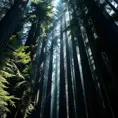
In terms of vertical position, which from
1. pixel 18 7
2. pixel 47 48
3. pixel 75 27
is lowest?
pixel 18 7

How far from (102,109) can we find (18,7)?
5.93 metres

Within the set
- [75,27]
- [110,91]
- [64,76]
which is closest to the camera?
[110,91]

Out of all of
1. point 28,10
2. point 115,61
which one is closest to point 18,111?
point 115,61

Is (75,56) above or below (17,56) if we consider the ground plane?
above

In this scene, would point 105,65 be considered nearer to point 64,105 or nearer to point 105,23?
point 105,23

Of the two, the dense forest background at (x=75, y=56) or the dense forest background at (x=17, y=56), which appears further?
the dense forest background at (x=75, y=56)

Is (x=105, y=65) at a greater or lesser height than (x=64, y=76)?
lesser

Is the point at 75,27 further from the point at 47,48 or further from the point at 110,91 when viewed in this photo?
the point at 47,48

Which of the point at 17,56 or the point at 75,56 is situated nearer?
the point at 17,56

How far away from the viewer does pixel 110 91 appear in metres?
5.25

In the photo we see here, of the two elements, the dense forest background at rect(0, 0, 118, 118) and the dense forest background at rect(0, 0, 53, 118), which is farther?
the dense forest background at rect(0, 0, 118, 118)

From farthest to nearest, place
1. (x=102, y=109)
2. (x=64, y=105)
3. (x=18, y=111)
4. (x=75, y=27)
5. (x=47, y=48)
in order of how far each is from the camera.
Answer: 1. (x=47, y=48)
2. (x=64, y=105)
3. (x=75, y=27)
4. (x=102, y=109)
5. (x=18, y=111)

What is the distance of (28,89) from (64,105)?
7798 millimetres

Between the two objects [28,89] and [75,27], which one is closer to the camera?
[28,89]
